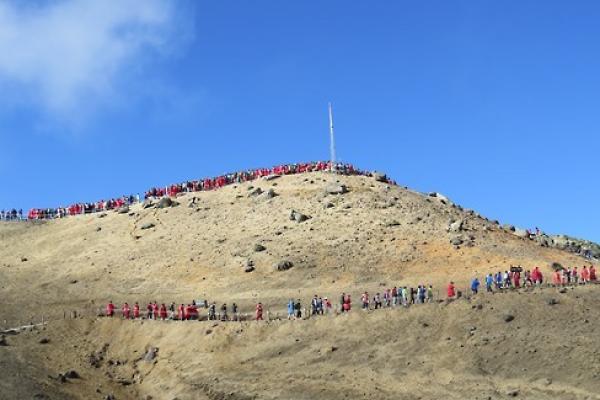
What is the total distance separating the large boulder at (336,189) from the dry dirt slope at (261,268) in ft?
2.05

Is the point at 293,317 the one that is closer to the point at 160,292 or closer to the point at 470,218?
the point at 160,292

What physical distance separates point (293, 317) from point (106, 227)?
3176cm

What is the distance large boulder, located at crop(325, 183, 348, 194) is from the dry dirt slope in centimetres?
62

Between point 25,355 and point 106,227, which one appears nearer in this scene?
point 25,355

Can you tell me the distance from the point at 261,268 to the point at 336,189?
1371cm

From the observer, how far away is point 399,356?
1772 inches

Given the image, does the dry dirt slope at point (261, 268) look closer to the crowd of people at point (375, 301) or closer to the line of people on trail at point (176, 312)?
the line of people on trail at point (176, 312)

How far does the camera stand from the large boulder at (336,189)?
73312 mm

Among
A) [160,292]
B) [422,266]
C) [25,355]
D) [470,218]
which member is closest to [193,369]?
[25,355]

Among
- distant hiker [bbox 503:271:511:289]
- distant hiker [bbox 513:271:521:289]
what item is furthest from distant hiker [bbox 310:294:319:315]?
distant hiker [bbox 513:271:521:289]

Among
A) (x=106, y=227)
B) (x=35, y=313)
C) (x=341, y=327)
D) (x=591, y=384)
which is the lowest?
(x=591, y=384)

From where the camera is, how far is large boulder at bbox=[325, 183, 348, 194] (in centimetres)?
7331

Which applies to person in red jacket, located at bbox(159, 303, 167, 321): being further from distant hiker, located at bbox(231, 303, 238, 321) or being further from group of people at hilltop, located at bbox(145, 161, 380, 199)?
group of people at hilltop, located at bbox(145, 161, 380, 199)

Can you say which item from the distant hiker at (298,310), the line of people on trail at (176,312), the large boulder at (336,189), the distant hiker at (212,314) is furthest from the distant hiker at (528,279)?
the large boulder at (336,189)
